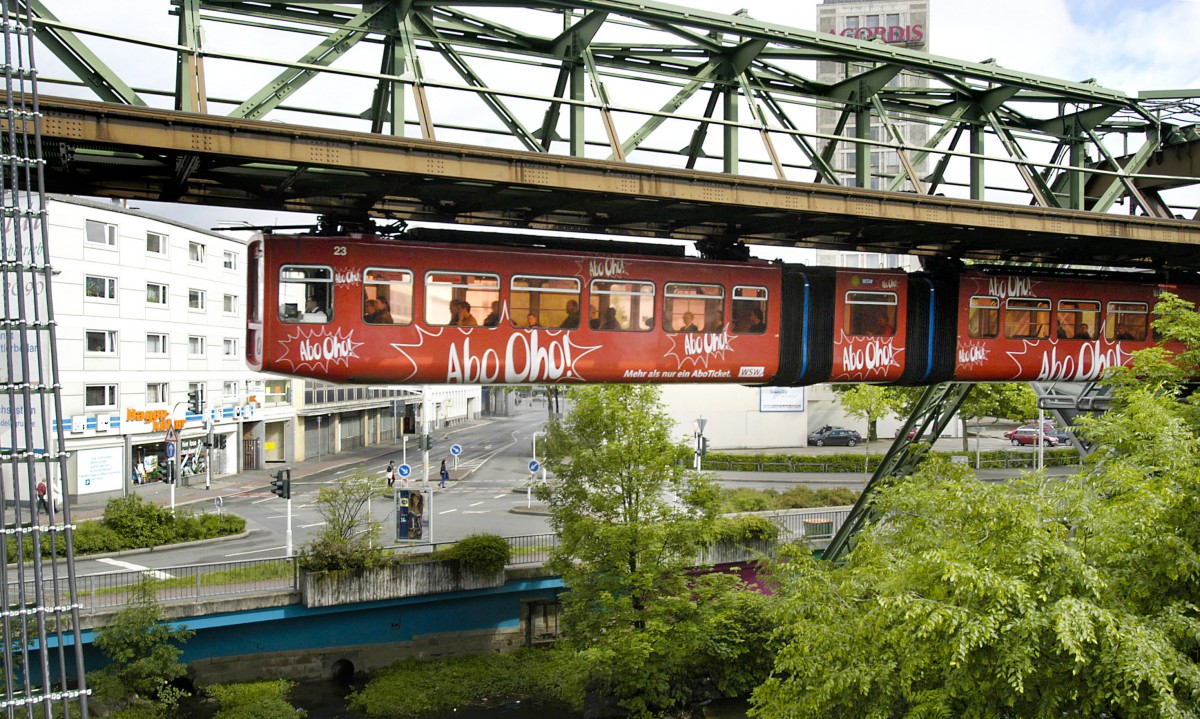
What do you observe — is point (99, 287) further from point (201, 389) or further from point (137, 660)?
point (137, 660)

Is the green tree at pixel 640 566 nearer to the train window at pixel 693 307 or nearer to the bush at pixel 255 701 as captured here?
the bush at pixel 255 701

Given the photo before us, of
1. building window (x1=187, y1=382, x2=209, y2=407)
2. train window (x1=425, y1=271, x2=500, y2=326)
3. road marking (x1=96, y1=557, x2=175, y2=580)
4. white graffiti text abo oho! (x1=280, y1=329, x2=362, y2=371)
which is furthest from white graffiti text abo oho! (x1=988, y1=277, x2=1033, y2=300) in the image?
building window (x1=187, y1=382, x2=209, y2=407)

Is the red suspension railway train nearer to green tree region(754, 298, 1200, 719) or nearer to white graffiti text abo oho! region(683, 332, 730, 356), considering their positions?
white graffiti text abo oho! region(683, 332, 730, 356)

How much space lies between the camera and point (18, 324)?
5.45 metres

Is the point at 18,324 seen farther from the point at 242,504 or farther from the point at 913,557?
the point at 242,504

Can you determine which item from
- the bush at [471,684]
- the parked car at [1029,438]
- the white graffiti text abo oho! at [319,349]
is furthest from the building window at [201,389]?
the parked car at [1029,438]

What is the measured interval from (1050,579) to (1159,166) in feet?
49.9

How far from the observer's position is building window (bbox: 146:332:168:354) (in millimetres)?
37406

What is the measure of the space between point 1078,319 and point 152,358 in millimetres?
35002

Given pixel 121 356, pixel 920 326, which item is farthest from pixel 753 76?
pixel 121 356

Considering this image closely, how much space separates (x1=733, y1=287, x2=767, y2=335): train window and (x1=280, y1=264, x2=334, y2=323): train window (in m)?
6.09

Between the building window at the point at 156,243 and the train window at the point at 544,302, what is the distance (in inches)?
1195

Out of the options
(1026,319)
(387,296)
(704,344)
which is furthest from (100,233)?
(1026,319)

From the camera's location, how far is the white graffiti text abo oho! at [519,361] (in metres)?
12.3
